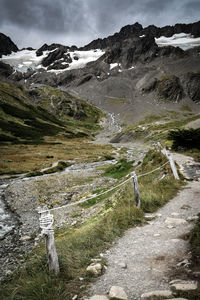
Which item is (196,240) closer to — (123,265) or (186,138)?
(123,265)

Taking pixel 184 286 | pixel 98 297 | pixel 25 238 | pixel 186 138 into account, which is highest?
pixel 186 138

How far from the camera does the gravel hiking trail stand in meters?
5.11

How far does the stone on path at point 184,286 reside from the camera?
4434 millimetres

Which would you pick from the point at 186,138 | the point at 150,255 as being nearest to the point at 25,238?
the point at 150,255

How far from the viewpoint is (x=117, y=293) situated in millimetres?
4758

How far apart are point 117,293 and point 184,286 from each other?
152cm

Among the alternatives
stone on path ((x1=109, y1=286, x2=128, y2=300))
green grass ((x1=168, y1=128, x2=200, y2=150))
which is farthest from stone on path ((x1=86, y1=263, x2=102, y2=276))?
green grass ((x1=168, y1=128, x2=200, y2=150))

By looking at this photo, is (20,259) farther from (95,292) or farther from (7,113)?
(7,113)

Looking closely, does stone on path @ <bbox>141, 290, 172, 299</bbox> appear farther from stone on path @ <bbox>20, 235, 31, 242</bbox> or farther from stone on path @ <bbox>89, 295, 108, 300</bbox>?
stone on path @ <bbox>20, 235, 31, 242</bbox>

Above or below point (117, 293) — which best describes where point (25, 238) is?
below

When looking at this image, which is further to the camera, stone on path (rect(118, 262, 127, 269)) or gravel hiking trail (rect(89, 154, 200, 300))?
stone on path (rect(118, 262, 127, 269))

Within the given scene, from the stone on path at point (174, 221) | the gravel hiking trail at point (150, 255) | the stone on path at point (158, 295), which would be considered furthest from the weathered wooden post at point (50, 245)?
the stone on path at point (174, 221)

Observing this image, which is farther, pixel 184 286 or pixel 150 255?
pixel 150 255

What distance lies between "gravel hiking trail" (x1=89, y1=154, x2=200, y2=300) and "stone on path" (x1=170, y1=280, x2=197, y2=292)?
0.20m
